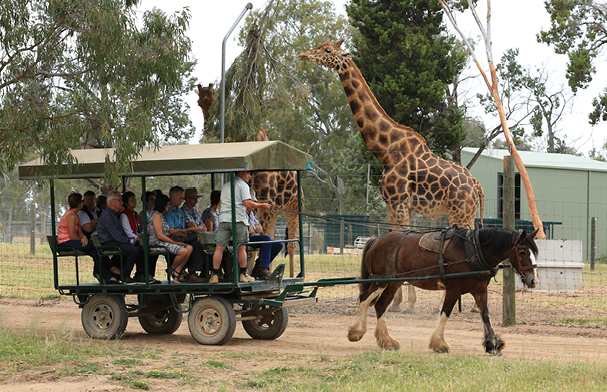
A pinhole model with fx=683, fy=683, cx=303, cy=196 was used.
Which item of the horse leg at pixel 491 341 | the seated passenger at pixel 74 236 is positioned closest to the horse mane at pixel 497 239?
the horse leg at pixel 491 341

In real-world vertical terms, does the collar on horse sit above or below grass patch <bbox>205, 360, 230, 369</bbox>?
above

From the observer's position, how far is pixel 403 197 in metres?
13.5

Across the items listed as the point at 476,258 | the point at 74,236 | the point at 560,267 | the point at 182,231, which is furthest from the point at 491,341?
the point at 560,267

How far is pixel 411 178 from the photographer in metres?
13.6

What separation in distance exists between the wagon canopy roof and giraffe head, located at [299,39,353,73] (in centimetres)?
499

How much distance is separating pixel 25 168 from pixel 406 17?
18.3 m

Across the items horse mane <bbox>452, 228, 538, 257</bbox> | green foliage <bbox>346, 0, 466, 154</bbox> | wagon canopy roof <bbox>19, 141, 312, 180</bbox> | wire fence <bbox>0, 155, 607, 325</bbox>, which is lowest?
wire fence <bbox>0, 155, 607, 325</bbox>

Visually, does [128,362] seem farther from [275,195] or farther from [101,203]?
[275,195]

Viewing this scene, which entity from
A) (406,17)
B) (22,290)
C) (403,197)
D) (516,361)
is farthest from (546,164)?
(516,361)

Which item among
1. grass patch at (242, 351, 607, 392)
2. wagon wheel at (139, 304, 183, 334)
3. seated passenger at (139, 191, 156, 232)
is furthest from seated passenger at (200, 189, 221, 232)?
grass patch at (242, 351, 607, 392)

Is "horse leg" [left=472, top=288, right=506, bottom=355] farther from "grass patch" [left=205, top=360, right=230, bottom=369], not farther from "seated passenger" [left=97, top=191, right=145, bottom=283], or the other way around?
"seated passenger" [left=97, top=191, right=145, bottom=283]

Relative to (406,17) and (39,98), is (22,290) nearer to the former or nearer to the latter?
(39,98)

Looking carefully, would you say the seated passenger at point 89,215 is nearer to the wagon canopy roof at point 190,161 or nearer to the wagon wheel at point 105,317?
the wagon canopy roof at point 190,161

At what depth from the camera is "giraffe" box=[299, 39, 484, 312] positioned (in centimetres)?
1350
